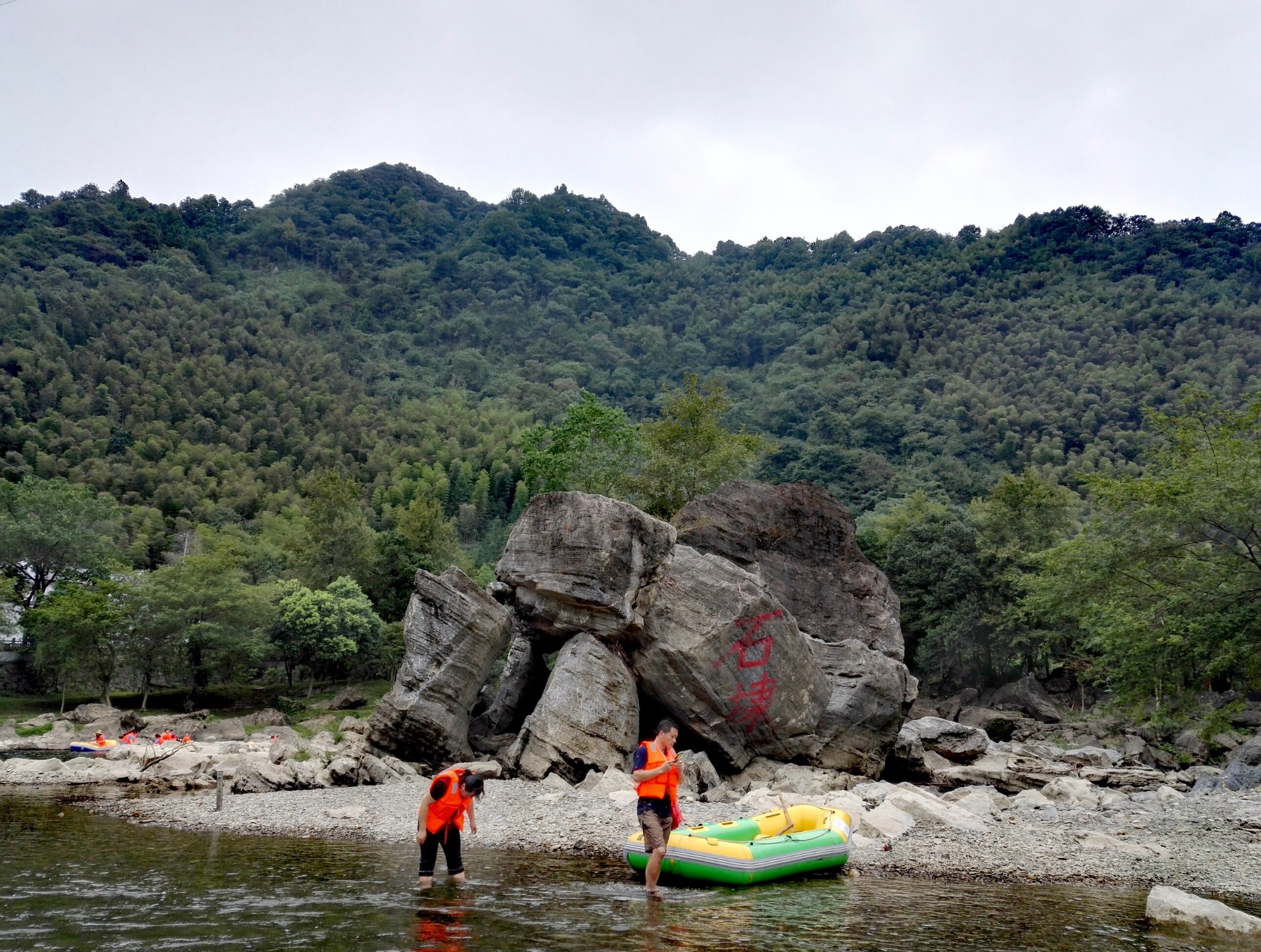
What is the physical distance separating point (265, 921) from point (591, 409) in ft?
128

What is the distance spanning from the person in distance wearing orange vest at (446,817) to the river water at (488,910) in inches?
11.6

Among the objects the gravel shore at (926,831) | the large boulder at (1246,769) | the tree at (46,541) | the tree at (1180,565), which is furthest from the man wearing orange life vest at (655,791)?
the tree at (46,541)

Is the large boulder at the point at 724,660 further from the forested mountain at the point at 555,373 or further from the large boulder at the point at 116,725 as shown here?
the large boulder at the point at 116,725

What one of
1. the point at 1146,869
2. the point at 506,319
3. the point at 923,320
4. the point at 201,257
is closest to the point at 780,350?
the point at 923,320

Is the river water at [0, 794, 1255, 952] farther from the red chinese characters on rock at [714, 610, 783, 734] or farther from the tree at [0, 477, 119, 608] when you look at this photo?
the tree at [0, 477, 119, 608]

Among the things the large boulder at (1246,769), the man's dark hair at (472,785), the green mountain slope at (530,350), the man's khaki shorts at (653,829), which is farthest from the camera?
the green mountain slope at (530,350)

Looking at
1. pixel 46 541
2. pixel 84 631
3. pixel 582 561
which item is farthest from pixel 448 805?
pixel 46 541

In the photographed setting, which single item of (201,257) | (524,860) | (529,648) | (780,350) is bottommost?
(524,860)

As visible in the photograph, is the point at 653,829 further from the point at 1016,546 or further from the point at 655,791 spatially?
the point at 1016,546

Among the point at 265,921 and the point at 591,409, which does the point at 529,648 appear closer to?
the point at 265,921

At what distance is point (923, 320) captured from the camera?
462 feet

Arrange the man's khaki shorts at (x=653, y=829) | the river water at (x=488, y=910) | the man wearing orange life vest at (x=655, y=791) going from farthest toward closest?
the man's khaki shorts at (x=653, y=829)
the man wearing orange life vest at (x=655, y=791)
the river water at (x=488, y=910)

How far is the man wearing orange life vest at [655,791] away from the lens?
11.3m

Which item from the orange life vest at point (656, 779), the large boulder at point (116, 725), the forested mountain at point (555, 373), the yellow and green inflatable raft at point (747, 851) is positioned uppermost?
the forested mountain at point (555, 373)
